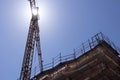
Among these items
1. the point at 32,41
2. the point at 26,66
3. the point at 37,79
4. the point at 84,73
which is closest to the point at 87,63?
the point at 84,73

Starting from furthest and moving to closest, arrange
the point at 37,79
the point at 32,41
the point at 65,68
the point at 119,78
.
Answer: the point at 32,41
the point at 37,79
the point at 65,68
the point at 119,78

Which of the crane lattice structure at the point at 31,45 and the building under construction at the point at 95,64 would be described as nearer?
the building under construction at the point at 95,64

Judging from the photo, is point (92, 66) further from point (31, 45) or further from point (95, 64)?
point (31, 45)

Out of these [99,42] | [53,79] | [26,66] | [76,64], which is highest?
[99,42]

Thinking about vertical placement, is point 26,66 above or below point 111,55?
below

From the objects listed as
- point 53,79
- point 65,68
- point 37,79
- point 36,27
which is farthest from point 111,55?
point 36,27

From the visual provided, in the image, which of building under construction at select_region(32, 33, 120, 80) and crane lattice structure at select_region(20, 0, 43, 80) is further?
crane lattice structure at select_region(20, 0, 43, 80)

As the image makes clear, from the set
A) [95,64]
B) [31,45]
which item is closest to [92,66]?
[95,64]

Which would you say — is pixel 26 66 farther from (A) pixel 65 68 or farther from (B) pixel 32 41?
(A) pixel 65 68

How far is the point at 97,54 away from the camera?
77.0 ft

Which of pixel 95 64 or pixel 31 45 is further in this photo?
pixel 31 45

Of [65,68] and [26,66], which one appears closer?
[65,68]

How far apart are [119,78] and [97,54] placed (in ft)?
9.25

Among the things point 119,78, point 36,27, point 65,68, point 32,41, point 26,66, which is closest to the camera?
point 119,78
